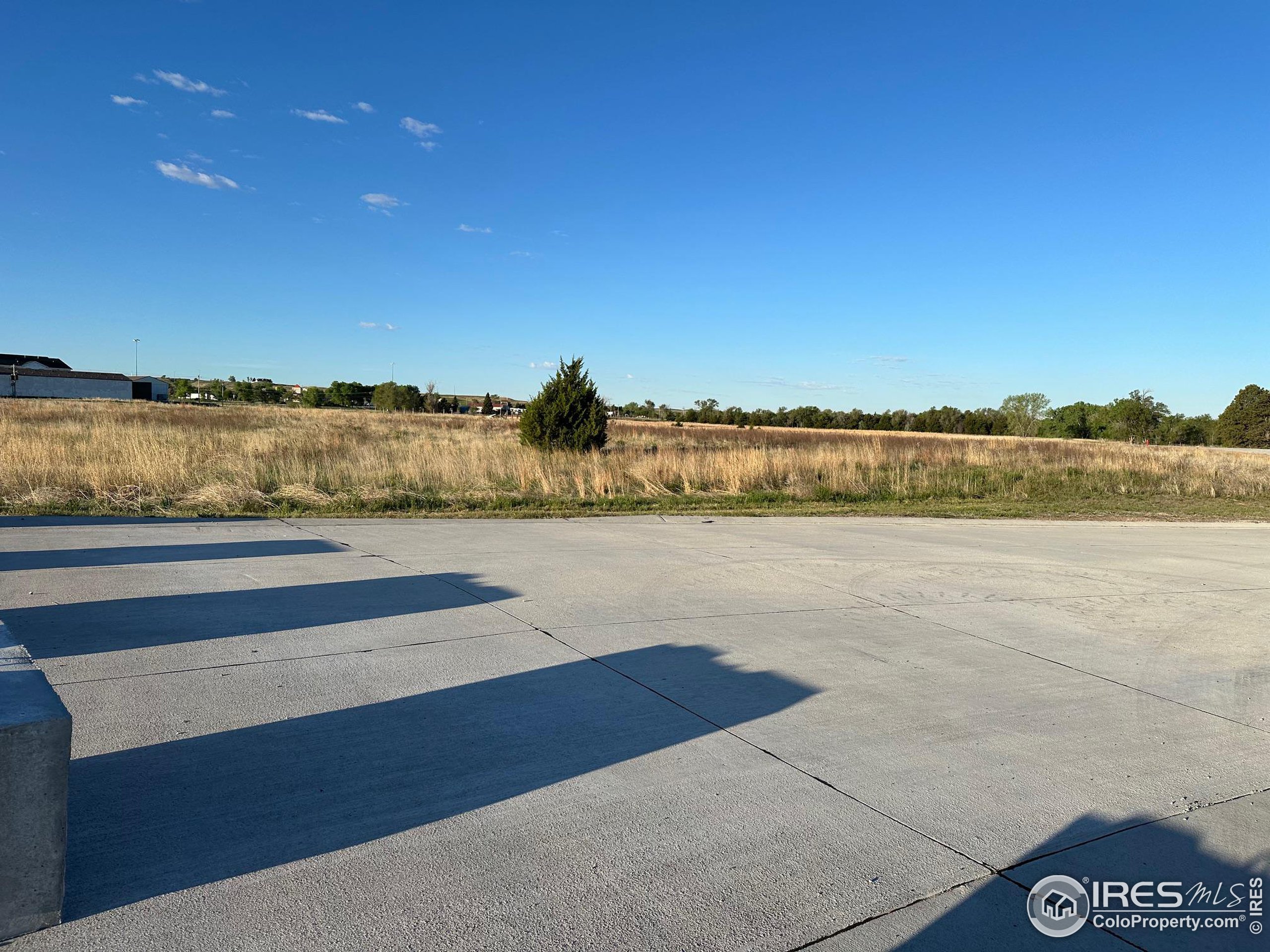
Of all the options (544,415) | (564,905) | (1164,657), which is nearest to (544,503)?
(544,415)

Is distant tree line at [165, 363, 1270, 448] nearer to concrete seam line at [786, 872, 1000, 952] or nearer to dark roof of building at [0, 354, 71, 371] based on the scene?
dark roof of building at [0, 354, 71, 371]

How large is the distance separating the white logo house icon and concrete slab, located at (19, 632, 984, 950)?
24 cm

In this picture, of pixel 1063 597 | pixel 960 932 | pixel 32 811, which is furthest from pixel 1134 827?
pixel 1063 597

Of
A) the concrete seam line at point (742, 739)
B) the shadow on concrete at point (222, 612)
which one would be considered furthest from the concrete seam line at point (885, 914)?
the shadow on concrete at point (222, 612)

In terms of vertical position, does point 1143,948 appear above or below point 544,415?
below

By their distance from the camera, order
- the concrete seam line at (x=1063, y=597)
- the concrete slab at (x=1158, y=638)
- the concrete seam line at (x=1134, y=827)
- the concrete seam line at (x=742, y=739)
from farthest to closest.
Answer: the concrete seam line at (x=1063, y=597) < the concrete slab at (x=1158, y=638) < the concrete seam line at (x=742, y=739) < the concrete seam line at (x=1134, y=827)

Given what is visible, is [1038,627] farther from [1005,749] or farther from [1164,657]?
[1005,749]

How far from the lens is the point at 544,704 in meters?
4.73

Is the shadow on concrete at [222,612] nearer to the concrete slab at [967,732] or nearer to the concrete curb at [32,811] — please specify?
the concrete slab at [967,732]

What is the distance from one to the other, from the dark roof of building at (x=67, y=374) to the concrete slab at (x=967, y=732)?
3534 inches

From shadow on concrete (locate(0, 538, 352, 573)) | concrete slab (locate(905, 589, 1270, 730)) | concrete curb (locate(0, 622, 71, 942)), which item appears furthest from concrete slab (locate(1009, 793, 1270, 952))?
shadow on concrete (locate(0, 538, 352, 573))

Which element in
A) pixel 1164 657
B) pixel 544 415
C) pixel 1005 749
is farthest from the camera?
pixel 544 415

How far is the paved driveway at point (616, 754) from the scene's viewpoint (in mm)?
2859

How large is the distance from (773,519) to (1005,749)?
1042 cm
